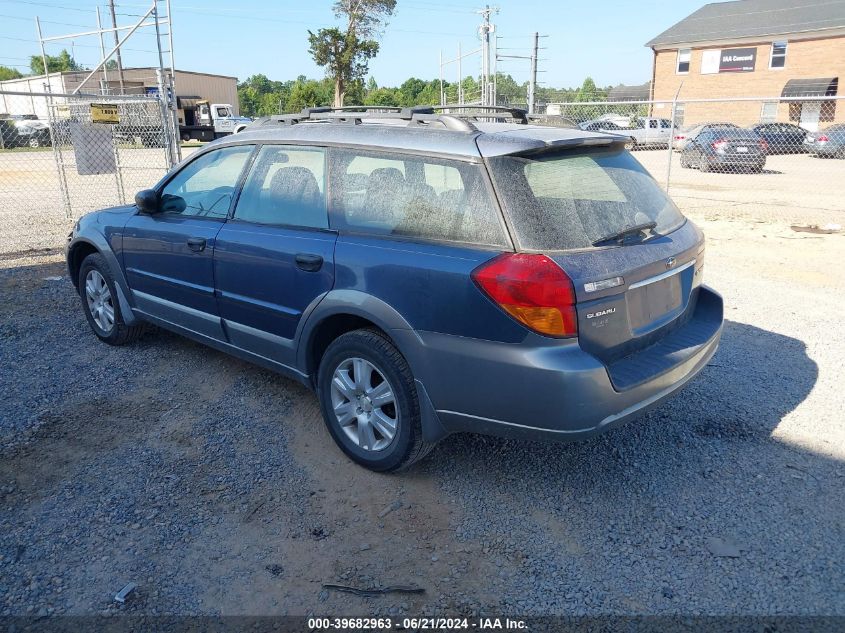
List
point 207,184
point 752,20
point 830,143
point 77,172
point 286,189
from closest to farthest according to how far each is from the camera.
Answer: point 286,189
point 207,184
point 77,172
point 830,143
point 752,20

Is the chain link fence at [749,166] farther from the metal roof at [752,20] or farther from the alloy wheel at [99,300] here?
the metal roof at [752,20]

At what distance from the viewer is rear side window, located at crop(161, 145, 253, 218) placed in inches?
168

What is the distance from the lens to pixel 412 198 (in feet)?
10.9

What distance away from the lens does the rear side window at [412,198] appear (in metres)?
3.05

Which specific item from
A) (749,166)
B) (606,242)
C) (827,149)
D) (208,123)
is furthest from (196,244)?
(208,123)

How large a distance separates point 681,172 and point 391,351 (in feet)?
63.8

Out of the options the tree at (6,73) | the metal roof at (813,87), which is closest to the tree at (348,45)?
the metal roof at (813,87)

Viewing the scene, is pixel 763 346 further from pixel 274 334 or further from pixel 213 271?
pixel 213 271

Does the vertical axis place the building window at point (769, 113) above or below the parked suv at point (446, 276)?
above

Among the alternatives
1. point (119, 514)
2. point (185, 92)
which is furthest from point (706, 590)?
point (185, 92)

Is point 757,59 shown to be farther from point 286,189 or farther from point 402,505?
point 402,505

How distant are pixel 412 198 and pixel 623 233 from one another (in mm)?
1033

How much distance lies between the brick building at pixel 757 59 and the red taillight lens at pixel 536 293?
35816 mm

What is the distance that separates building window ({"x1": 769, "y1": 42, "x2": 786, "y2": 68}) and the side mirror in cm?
4325
